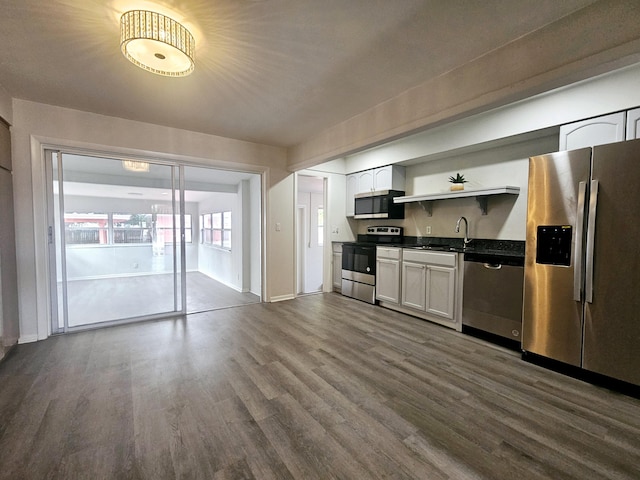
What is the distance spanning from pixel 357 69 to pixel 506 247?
2.76m

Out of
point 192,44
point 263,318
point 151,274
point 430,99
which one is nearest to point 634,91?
point 430,99

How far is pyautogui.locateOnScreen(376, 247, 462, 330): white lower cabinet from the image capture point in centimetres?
346

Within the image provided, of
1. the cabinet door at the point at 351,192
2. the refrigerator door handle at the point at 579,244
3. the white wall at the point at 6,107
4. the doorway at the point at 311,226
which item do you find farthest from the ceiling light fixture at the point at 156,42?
the doorway at the point at 311,226

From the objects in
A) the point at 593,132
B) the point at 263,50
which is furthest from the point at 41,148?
the point at 593,132

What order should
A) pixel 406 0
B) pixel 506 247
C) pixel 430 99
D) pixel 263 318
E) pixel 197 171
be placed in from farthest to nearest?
pixel 197 171 → pixel 263 318 → pixel 506 247 → pixel 430 99 → pixel 406 0

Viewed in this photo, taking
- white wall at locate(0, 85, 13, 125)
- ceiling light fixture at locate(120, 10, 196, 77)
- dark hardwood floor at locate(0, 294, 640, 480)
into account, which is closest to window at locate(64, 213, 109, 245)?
white wall at locate(0, 85, 13, 125)

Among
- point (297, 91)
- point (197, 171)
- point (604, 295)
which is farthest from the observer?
point (197, 171)

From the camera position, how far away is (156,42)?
1784 millimetres

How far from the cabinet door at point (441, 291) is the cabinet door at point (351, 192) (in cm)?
213

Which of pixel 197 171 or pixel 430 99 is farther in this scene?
pixel 197 171

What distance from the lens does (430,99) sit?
249cm

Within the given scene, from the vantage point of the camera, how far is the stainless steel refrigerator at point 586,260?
2.14 metres

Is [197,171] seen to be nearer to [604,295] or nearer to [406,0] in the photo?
[406,0]

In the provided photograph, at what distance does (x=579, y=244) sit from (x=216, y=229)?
683 centimetres
